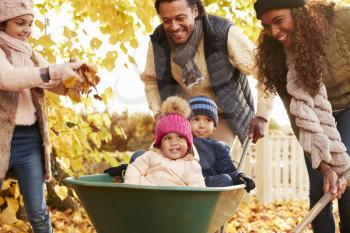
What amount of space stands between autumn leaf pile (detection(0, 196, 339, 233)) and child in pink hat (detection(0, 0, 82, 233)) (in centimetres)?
217

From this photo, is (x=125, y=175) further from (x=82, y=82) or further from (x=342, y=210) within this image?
(x=342, y=210)

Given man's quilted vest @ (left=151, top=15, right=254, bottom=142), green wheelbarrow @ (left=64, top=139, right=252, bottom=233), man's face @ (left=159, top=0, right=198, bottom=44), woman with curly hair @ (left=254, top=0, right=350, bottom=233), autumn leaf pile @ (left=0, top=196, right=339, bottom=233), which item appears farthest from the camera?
autumn leaf pile @ (left=0, top=196, right=339, bottom=233)

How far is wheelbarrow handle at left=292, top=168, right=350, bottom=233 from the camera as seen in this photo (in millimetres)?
2994

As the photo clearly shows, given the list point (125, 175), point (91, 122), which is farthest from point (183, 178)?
point (91, 122)

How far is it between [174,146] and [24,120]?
29.6 inches

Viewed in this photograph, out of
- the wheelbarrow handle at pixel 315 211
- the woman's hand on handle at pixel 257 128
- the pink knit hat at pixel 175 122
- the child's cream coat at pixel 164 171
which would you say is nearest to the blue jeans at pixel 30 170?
the child's cream coat at pixel 164 171

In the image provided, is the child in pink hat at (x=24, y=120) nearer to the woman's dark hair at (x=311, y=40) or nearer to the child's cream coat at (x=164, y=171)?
the child's cream coat at (x=164, y=171)

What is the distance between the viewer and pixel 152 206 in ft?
9.13

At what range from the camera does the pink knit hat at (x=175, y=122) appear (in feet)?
10.5

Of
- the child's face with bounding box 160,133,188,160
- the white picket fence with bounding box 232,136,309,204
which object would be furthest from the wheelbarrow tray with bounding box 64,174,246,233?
the white picket fence with bounding box 232,136,309,204

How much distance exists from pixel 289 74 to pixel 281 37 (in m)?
0.20

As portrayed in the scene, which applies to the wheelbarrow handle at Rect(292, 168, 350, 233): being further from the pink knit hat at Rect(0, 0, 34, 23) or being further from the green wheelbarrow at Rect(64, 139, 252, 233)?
the pink knit hat at Rect(0, 0, 34, 23)

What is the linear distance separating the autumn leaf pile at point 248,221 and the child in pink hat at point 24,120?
2.17 metres

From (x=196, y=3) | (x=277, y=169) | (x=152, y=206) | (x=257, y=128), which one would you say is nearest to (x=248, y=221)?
(x=277, y=169)
